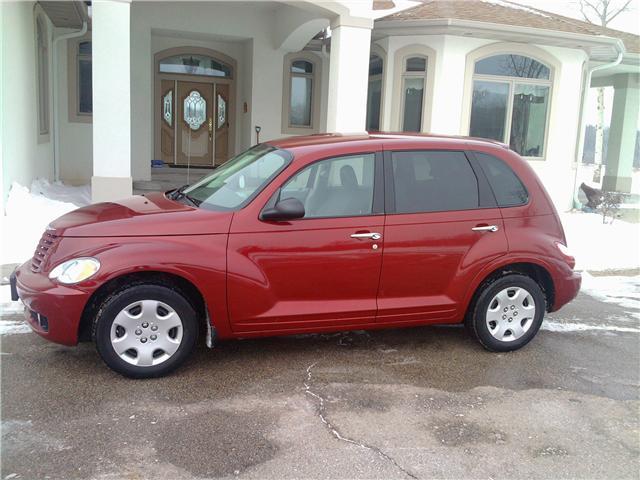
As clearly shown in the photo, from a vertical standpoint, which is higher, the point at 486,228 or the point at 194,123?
the point at 194,123

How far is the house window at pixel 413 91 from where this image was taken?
13078 millimetres

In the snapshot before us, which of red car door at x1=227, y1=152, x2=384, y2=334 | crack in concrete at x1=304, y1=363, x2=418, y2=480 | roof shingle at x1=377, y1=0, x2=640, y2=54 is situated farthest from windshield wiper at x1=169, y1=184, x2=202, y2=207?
roof shingle at x1=377, y1=0, x2=640, y2=54

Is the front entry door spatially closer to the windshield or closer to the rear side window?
the windshield

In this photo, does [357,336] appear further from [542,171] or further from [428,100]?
[542,171]

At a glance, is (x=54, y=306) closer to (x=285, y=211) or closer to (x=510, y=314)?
(x=285, y=211)

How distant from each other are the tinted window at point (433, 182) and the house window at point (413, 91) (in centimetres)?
847

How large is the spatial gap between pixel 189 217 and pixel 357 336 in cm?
193

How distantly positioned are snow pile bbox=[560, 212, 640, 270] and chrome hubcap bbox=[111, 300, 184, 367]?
6.48 m

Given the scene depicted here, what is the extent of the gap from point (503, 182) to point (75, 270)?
11.1 feet

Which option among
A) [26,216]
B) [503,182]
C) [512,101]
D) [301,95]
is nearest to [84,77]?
[301,95]

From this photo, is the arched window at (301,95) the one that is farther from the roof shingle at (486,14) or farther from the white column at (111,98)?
the white column at (111,98)

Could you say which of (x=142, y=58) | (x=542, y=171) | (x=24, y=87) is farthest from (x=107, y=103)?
(x=542, y=171)

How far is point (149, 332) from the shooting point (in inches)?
165

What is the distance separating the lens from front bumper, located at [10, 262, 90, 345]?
403 cm
